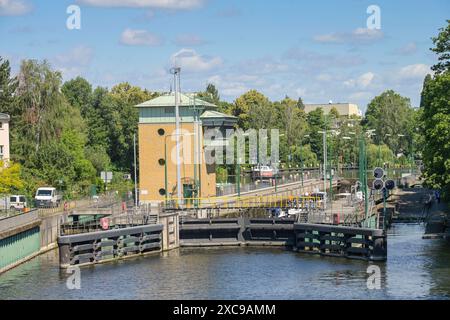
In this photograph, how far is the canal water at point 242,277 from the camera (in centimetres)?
4119

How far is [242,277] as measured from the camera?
1816 inches

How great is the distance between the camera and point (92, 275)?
47.3m

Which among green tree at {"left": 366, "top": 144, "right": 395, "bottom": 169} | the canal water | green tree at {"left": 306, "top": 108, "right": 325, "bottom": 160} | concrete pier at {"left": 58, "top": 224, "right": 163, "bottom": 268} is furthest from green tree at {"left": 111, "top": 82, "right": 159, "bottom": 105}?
the canal water

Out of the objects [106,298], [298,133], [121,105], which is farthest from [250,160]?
[106,298]

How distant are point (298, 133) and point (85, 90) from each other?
3732 cm

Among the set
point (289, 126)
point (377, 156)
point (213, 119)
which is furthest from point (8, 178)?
point (289, 126)

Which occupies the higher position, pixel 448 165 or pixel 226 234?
pixel 448 165

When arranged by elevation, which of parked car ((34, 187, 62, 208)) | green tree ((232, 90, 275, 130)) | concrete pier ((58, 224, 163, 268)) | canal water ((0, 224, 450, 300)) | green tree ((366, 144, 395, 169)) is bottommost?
canal water ((0, 224, 450, 300))

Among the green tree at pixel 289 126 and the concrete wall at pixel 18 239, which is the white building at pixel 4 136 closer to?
the concrete wall at pixel 18 239

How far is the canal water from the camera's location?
1622 inches

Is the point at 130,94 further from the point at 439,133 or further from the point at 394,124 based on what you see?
the point at 439,133

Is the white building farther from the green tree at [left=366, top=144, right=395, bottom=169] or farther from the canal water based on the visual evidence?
the green tree at [left=366, top=144, right=395, bottom=169]

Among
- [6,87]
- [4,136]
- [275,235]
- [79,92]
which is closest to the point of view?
[275,235]

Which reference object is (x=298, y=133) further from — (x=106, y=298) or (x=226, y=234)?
(x=106, y=298)
